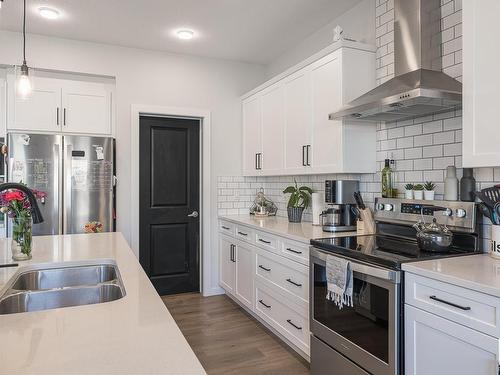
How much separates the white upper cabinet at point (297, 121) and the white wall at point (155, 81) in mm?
1136

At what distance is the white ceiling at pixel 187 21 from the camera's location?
9.85 feet

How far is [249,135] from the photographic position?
4266mm

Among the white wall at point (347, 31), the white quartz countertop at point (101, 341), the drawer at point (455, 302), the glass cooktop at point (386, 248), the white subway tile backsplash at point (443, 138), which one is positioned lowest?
the drawer at point (455, 302)

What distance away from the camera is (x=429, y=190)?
7.62 feet

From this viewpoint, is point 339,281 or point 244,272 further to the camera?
point 244,272

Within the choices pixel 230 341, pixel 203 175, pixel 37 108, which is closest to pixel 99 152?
pixel 37 108

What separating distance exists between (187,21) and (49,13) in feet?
3.74

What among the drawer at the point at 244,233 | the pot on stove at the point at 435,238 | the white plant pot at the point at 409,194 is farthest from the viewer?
the drawer at the point at 244,233

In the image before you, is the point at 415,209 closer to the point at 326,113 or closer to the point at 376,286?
the point at 376,286

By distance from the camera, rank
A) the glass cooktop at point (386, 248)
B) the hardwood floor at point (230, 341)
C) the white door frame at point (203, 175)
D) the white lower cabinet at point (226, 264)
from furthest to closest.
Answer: the white door frame at point (203, 175)
the white lower cabinet at point (226, 264)
the hardwood floor at point (230, 341)
the glass cooktop at point (386, 248)

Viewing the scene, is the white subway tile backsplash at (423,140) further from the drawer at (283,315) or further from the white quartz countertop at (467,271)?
the drawer at (283,315)

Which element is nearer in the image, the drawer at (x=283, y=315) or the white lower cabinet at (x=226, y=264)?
the drawer at (x=283, y=315)

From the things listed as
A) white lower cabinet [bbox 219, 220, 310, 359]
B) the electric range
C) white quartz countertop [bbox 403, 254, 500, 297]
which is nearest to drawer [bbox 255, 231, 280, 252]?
white lower cabinet [bbox 219, 220, 310, 359]

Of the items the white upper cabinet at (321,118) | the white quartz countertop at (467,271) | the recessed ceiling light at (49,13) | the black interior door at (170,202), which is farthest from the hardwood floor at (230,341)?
the recessed ceiling light at (49,13)
